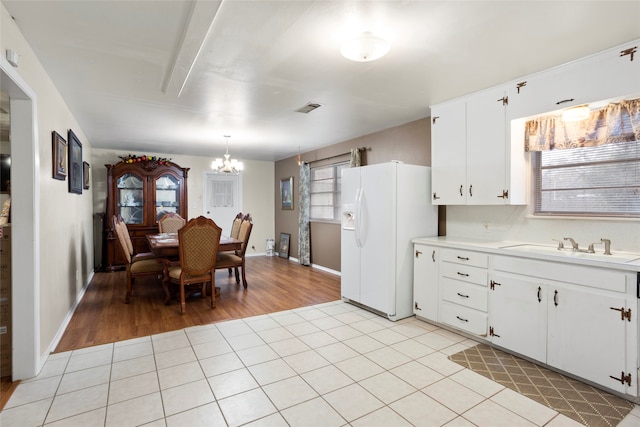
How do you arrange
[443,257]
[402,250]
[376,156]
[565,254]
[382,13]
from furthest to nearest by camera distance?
[376,156] < [402,250] < [443,257] < [565,254] < [382,13]

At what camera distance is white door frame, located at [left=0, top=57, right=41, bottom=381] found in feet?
7.25

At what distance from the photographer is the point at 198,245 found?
3.75m

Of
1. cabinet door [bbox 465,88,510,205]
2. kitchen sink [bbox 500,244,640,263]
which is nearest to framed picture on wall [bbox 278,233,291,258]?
cabinet door [bbox 465,88,510,205]

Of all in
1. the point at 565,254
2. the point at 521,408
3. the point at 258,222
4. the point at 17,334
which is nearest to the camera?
the point at 521,408

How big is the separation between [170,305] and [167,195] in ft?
10.5

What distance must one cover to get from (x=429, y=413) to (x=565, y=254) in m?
1.54

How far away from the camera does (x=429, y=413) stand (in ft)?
6.42

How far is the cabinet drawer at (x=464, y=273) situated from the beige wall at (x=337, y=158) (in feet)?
4.67

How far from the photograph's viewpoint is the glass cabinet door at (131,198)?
6.11 meters

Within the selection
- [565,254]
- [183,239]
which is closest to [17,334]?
[183,239]

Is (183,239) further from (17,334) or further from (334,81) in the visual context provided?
(334,81)

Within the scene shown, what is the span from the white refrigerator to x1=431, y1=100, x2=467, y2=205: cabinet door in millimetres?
175

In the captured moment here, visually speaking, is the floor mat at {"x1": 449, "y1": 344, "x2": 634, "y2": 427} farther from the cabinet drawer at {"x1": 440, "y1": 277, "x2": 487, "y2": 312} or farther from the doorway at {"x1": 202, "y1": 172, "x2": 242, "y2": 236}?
the doorway at {"x1": 202, "y1": 172, "x2": 242, "y2": 236}

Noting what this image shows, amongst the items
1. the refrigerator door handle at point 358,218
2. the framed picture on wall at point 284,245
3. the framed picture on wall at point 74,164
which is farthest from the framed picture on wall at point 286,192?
the framed picture on wall at point 74,164
